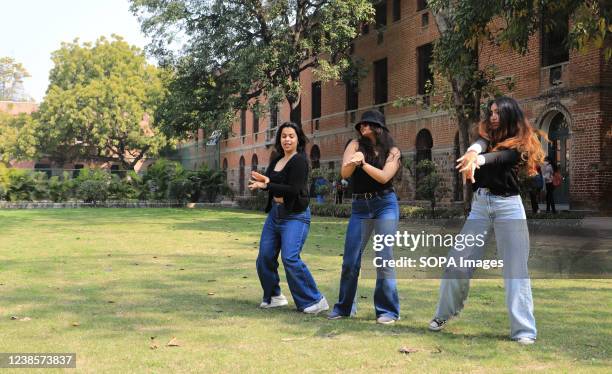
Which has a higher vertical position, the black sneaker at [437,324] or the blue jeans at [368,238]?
the blue jeans at [368,238]

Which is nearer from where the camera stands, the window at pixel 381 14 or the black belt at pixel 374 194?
the black belt at pixel 374 194

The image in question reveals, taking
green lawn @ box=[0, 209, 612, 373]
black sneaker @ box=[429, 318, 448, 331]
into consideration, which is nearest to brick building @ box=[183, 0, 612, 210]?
green lawn @ box=[0, 209, 612, 373]

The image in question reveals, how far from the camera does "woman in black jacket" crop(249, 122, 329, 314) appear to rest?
6.12 metres

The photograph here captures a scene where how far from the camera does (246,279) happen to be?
8344 millimetres

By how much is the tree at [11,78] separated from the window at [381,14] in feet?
214

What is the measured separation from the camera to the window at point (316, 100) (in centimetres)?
3578

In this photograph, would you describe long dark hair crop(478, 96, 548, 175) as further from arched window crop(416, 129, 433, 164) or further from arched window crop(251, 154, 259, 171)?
arched window crop(251, 154, 259, 171)

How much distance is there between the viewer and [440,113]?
25500 mm

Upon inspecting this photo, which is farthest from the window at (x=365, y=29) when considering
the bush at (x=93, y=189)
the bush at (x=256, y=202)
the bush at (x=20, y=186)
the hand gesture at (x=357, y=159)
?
the hand gesture at (x=357, y=159)

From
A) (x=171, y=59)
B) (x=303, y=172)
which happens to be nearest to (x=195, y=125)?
(x=171, y=59)

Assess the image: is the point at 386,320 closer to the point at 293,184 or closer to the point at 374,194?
the point at 374,194

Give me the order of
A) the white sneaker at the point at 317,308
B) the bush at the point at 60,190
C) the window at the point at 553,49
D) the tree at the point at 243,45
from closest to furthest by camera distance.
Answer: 1. the white sneaker at the point at 317,308
2. the window at the point at 553,49
3. the tree at the point at 243,45
4. the bush at the point at 60,190

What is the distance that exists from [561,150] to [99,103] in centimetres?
3998

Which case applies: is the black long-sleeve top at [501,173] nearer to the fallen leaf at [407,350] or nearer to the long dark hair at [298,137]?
the fallen leaf at [407,350]
